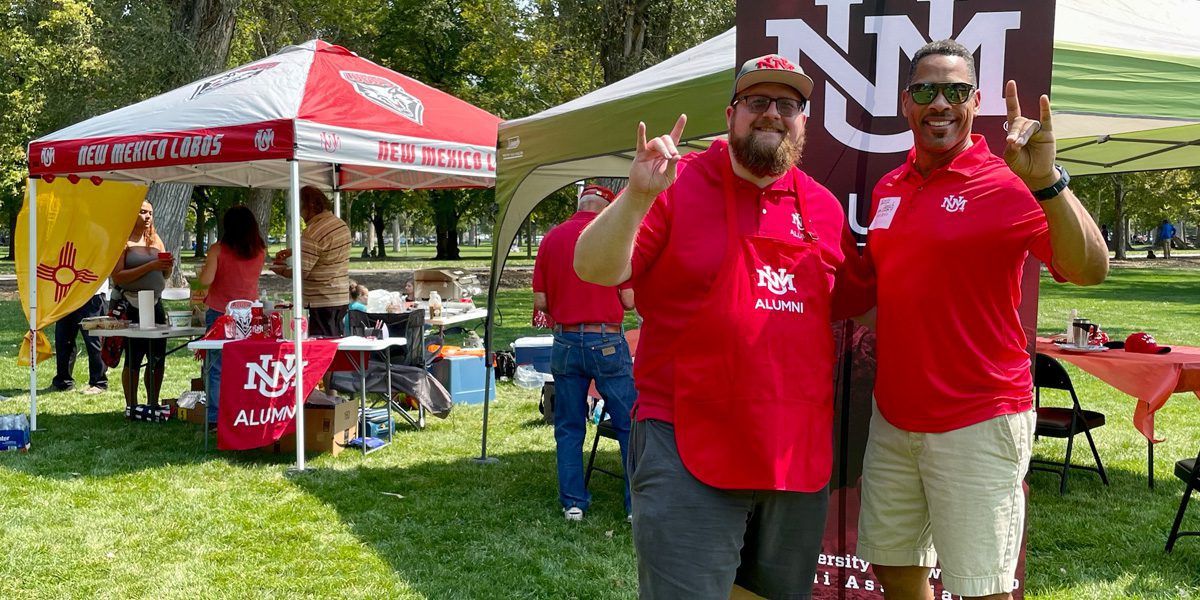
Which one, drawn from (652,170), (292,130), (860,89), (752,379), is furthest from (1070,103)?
(292,130)

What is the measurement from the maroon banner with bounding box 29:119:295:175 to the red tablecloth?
4804mm

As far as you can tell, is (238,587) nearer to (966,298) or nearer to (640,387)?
(640,387)

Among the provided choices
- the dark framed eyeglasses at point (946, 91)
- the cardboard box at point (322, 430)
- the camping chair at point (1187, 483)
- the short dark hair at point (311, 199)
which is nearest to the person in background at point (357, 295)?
the short dark hair at point (311, 199)

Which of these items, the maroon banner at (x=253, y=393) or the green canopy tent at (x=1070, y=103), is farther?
the maroon banner at (x=253, y=393)

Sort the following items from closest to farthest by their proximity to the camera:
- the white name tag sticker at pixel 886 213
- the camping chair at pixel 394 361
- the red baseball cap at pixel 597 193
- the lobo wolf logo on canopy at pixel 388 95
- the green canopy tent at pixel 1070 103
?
the white name tag sticker at pixel 886 213
the green canopy tent at pixel 1070 103
the red baseball cap at pixel 597 193
the lobo wolf logo on canopy at pixel 388 95
the camping chair at pixel 394 361

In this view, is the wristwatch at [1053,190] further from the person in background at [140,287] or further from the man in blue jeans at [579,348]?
the person in background at [140,287]

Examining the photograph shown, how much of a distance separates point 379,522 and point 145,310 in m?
3.50

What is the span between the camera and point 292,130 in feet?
19.1

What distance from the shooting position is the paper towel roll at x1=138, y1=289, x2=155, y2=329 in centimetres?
747

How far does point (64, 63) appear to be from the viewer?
16734 millimetres

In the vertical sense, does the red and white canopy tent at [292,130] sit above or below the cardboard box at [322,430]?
above

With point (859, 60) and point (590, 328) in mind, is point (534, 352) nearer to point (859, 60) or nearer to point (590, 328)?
point (590, 328)

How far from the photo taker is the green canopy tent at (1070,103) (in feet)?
13.3

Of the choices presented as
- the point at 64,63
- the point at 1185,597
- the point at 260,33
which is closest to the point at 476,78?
the point at 260,33
